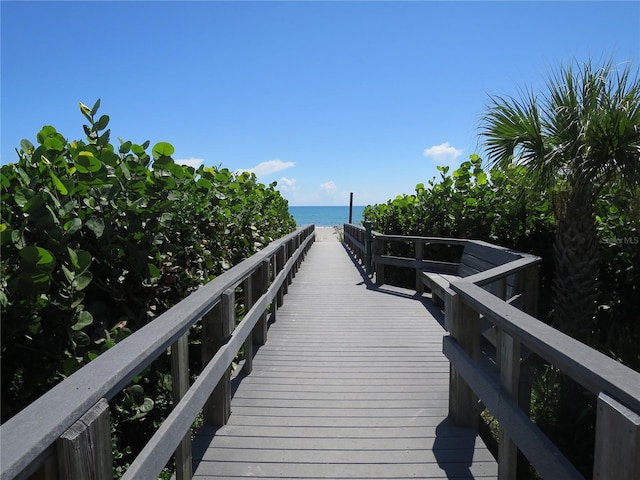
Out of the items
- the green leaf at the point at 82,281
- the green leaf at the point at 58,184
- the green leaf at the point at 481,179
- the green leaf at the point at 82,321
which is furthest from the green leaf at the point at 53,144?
the green leaf at the point at 481,179

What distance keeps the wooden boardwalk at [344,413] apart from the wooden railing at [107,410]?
387 millimetres

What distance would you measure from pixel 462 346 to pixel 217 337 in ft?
4.94

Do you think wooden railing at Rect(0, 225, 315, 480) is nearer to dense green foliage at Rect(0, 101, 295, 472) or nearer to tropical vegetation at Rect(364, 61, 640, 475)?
dense green foliage at Rect(0, 101, 295, 472)

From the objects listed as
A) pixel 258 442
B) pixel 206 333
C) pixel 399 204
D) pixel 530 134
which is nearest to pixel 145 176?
pixel 206 333

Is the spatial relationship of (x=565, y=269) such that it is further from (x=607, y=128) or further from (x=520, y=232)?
(x=520, y=232)

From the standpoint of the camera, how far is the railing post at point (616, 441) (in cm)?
123

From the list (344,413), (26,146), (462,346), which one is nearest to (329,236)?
(344,413)

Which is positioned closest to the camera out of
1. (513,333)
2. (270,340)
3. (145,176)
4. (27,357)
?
(513,333)

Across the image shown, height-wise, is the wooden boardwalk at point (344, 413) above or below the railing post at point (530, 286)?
below

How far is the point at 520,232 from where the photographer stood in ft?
24.7

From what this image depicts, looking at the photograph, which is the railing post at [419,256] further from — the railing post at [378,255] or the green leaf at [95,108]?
the green leaf at [95,108]

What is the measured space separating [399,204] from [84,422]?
9.46 meters

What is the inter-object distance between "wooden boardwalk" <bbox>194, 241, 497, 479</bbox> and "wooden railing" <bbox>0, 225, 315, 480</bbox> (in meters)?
0.39

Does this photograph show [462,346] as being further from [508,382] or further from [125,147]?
[125,147]
